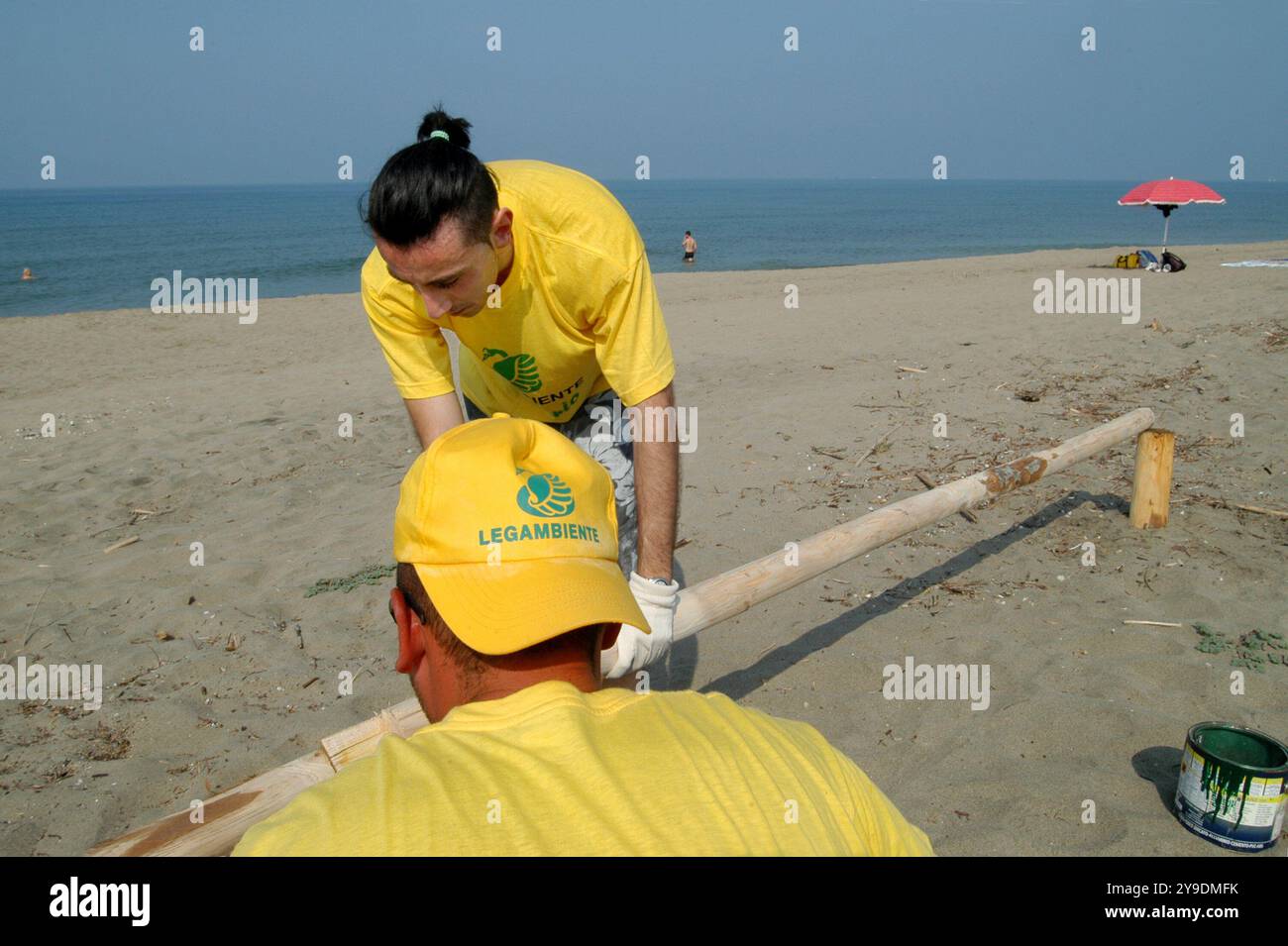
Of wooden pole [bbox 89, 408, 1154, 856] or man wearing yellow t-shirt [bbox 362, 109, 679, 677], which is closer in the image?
wooden pole [bbox 89, 408, 1154, 856]

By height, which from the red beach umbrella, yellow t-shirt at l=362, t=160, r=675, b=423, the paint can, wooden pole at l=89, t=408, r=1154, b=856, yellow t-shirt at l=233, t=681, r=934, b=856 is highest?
the red beach umbrella

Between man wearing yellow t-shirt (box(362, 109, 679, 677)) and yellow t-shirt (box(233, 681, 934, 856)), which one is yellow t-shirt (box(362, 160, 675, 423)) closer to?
man wearing yellow t-shirt (box(362, 109, 679, 677))

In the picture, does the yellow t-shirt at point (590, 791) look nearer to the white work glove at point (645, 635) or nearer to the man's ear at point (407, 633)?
the man's ear at point (407, 633)

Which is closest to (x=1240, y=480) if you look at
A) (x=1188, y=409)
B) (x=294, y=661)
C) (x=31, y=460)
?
(x=1188, y=409)

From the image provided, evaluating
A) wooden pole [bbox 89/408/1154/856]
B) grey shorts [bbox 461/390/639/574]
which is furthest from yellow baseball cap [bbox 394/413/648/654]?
grey shorts [bbox 461/390/639/574]

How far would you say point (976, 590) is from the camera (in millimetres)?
4152

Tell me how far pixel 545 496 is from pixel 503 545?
93mm

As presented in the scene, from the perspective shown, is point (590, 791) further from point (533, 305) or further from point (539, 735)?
point (533, 305)

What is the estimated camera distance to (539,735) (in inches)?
43.4

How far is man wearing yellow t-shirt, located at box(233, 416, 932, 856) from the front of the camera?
99 cm

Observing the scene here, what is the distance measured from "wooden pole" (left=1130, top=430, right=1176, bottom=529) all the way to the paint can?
2.10m

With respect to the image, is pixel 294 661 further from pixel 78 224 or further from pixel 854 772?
pixel 78 224

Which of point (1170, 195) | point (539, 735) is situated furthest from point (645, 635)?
point (1170, 195)

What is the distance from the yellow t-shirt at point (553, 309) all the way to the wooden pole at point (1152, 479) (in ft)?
9.81
